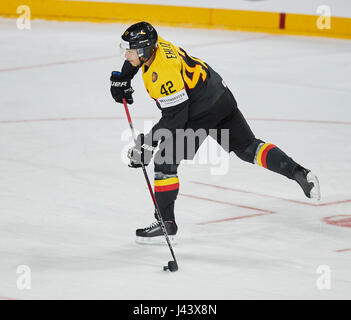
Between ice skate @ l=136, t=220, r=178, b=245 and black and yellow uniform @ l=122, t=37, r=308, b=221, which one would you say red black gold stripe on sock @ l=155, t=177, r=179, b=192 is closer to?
black and yellow uniform @ l=122, t=37, r=308, b=221

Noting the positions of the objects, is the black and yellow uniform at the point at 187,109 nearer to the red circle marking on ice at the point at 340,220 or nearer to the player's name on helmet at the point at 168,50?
the player's name on helmet at the point at 168,50

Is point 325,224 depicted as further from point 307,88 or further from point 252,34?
point 252,34

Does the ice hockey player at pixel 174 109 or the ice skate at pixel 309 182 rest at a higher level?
the ice hockey player at pixel 174 109

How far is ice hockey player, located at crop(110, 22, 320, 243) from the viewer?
4965 millimetres

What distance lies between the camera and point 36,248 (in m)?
5.03

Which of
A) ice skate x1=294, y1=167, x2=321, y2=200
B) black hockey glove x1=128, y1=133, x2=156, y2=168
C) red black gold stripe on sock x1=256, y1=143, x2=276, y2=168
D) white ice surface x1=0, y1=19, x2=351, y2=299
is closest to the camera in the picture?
white ice surface x1=0, y1=19, x2=351, y2=299

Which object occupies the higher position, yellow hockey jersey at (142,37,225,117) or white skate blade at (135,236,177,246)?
yellow hockey jersey at (142,37,225,117)

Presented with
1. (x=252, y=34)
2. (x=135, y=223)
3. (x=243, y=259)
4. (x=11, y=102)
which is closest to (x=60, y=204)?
(x=135, y=223)

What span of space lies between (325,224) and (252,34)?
7.44 meters

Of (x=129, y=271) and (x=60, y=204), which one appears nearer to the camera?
(x=129, y=271)

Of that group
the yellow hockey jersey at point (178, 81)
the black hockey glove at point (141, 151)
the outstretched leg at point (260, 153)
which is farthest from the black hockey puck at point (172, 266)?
the outstretched leg at point (260, 153)

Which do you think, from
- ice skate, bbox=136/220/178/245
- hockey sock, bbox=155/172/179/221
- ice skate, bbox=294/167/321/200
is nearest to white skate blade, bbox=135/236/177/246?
ice skate, bbox=136/220/178/245

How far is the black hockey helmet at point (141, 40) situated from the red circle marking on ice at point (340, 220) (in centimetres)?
158

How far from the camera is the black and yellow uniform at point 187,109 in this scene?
16.3ft
